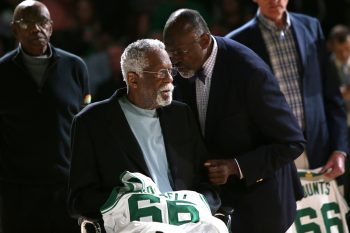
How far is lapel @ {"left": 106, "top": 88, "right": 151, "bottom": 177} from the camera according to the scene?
11.2 feet

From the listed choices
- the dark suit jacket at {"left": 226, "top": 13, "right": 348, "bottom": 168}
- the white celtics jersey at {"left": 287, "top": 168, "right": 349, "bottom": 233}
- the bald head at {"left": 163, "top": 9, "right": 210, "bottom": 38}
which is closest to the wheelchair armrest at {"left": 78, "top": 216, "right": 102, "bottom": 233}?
the bald head at {"left": 163, "top": 9, "right": 210, "bottom": 38}

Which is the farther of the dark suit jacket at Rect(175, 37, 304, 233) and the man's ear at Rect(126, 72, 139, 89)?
the dark suit jacket at Rect(175, 37, 304, 233)

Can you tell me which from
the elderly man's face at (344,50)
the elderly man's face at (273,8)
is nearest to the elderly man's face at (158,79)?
the elderly man's face at (273,8)

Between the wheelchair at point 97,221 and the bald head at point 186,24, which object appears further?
the bald head at point 186,24

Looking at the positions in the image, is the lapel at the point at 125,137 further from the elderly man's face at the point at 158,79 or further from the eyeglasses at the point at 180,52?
→ the eyeglasses at the point at 180,52

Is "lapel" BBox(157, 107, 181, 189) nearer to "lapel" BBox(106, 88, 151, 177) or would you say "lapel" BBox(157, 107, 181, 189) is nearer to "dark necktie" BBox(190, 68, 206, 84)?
"lapel" BBox(106, 88, 151, 177)

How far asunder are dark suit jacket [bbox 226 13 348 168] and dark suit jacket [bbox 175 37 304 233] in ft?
1.84

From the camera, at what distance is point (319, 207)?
423cm

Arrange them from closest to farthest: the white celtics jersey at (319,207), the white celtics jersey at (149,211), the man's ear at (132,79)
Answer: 1. the white celtics jersey at (149,211)
2. the man's ear at (132,79)
3. the white celtics jersey at (319,207)

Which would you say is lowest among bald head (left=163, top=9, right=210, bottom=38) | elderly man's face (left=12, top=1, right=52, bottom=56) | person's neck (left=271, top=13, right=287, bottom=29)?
person's neck (left=271, top=13, right=287, bottom=29)

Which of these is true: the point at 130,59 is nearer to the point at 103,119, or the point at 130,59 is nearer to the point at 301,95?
the point at 103,119

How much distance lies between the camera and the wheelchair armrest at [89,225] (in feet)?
11.0

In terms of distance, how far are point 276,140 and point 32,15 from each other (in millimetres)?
1332

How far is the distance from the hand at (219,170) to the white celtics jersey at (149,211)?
236 millimetres
